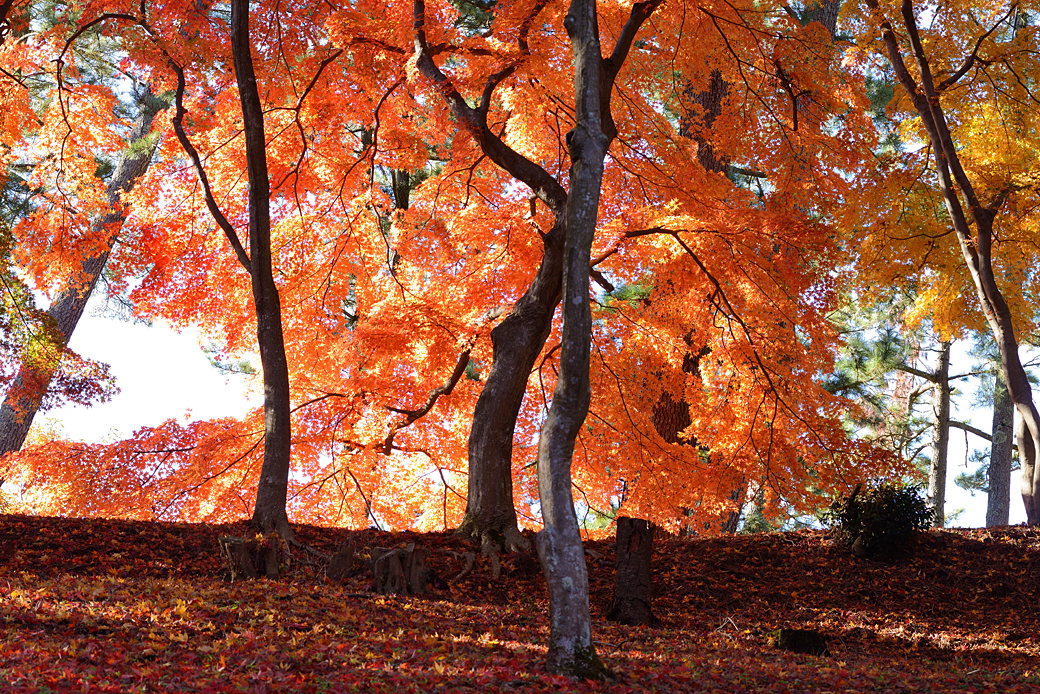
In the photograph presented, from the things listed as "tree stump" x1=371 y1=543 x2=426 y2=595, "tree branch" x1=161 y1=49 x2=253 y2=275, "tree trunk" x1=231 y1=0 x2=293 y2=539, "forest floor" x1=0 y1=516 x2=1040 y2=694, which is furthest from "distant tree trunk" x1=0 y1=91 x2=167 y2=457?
"tree stump" x1=371 y1=543 x2=426 y2=595

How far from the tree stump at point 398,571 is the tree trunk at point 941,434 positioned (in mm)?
12543

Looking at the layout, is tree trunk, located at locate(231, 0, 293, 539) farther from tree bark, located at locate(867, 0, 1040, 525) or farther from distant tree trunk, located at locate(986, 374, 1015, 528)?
distant tree trunk, located at locate(986, 374, 1015, 528)

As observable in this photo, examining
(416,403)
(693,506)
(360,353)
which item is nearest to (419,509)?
(416,403)

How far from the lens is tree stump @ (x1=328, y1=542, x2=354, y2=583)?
6.78 metres

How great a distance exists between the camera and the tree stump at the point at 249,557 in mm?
6566

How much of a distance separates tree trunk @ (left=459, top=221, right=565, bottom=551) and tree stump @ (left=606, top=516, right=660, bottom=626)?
1.38 m

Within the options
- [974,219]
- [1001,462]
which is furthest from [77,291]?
[1001,462]

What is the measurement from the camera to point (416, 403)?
10938mm

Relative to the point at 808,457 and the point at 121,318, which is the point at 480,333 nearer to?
the point at 808,457

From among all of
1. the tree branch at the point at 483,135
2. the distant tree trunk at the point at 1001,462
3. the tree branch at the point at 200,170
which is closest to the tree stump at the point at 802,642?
the tree branch at the point at 483,135

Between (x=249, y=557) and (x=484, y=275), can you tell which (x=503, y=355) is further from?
(x=249, y=557)

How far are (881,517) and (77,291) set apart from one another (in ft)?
44.9

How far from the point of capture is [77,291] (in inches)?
568

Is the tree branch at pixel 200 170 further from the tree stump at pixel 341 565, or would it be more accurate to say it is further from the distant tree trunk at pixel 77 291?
the tree stump at pixel 341 565
